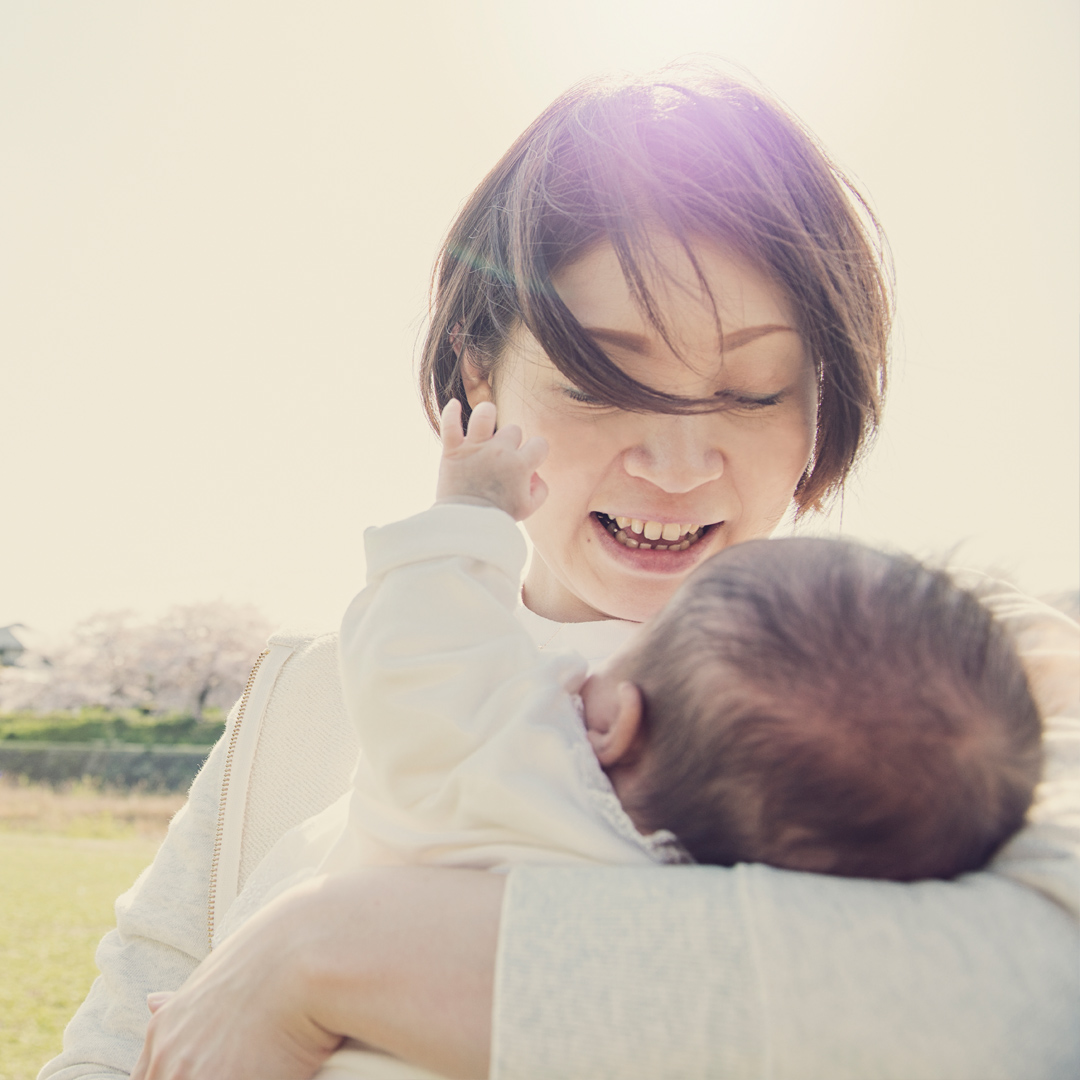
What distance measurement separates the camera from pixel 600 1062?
75cm

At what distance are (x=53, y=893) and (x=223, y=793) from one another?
1143 cm

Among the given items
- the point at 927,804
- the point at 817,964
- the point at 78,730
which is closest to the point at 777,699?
the point at 927,804

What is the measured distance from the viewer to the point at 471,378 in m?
1.91

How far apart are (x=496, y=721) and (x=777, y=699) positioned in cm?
35

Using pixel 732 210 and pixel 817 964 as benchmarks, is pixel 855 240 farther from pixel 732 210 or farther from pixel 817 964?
pixel 817 964

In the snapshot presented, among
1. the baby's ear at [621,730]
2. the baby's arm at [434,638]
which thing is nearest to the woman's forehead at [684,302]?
the baby's arm at [434,638]

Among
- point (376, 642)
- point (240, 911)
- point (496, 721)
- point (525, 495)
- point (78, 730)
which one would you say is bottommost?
point (78, 730)

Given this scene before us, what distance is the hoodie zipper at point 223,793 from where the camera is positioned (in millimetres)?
1557

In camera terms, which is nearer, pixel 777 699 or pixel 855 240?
pixel 777 699

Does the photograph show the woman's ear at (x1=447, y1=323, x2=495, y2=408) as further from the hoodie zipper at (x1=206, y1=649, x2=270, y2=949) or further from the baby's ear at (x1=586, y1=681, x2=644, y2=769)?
the baby's ear at (x1=586, y1=681, x2=644, y2=769)

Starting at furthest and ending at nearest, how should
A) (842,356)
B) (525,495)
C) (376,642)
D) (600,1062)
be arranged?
1. (842,356)
2. (525,495)
3. (376,642)
4. (600,1062)

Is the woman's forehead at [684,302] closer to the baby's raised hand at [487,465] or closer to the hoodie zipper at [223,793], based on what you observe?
the baby's raised hand at [487,465]

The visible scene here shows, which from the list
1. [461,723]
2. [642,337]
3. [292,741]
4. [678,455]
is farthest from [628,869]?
[292,741]

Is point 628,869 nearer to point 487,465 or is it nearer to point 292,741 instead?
point 487,465
